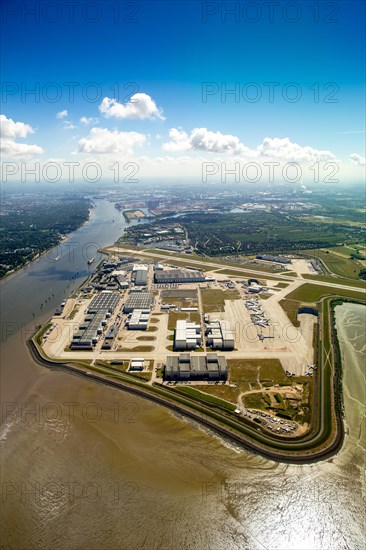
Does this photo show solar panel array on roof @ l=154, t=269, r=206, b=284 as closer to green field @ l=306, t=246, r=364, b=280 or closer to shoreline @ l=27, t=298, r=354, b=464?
green field @ l=306, t=246, r=364, b=280

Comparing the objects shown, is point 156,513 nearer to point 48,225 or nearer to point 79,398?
point 79,398

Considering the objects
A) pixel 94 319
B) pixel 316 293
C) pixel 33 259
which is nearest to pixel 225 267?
pixel 316 293

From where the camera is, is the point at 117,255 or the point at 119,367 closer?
the point at 119,367

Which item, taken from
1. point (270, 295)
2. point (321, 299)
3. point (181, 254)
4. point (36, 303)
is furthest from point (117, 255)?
point (321, 299)

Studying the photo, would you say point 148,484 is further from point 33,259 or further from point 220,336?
point 33,259

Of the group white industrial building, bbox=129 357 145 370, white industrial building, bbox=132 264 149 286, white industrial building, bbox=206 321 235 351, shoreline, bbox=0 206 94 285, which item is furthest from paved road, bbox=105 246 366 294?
white industrial building, bbox=129 357 145 370

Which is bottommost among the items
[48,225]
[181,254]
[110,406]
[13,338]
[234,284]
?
[110,406]
